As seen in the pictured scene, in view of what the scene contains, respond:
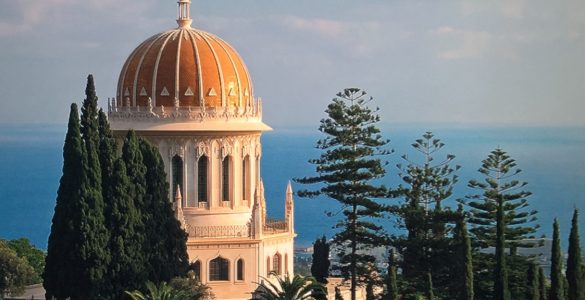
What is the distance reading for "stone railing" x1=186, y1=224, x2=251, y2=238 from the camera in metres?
43.6

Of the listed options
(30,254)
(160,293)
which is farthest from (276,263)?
(30,254)

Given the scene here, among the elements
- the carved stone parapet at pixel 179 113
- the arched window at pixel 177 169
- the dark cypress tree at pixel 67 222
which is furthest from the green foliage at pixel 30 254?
the dark cypress tree at pixel 67 222

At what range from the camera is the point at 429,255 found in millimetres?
43156

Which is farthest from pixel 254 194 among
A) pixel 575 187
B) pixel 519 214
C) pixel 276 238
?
pixel 575 187

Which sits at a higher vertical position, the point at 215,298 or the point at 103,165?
the point at 103,165

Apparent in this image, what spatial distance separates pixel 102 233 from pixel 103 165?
6.08ft

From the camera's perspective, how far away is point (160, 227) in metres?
39.9

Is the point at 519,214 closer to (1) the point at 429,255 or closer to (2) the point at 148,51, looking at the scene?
(1) the point at 429,255

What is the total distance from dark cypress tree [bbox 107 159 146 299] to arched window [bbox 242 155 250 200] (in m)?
6.56

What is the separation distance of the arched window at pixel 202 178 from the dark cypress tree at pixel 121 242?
17.3 ft

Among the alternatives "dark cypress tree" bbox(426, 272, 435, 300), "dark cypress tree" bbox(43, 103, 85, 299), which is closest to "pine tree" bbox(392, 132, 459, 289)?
"dark cypress tree" bbox(426, 272, 435, 300)

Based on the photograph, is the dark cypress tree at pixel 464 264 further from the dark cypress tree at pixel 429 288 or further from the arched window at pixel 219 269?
the arched window at pixel 219 269

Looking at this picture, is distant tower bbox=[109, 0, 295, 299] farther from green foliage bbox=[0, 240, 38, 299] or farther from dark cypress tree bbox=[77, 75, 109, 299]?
green foliage bbox=[0, 240, 38, 299]

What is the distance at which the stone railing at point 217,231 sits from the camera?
43.6m
